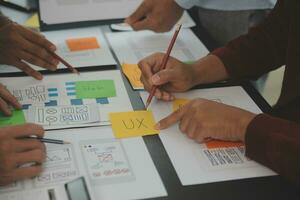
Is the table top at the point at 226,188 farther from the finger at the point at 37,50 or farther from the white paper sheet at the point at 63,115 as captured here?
the finger at the point at 37,50

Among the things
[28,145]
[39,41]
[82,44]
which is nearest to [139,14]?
[82,44]

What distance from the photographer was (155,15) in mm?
1340

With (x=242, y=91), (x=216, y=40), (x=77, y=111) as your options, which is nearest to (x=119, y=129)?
(x=77, y=111)

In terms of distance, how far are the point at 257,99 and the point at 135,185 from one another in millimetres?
469

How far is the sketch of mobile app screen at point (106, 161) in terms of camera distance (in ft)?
2.57

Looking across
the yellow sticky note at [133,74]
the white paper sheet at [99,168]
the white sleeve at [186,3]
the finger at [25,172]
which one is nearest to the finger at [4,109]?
the white paper sheet at [99,168]

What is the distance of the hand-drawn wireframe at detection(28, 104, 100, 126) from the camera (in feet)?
3.06

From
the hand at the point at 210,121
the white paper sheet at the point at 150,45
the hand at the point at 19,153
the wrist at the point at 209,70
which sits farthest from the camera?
the white paper sheet at the point at 150,45

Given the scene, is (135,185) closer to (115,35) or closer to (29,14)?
(115,35)

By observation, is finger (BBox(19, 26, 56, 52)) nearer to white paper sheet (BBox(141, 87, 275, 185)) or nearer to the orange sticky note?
white paper sheet (BBox(141, 87, 275, 185))

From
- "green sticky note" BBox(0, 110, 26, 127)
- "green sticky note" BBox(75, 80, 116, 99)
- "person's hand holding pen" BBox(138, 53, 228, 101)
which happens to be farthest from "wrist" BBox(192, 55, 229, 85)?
"green sticky note" BBox(0, 110, 26, 127)

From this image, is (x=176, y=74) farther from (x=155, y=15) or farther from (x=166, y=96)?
(x=155, y=15)

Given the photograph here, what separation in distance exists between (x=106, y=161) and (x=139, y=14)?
675mm

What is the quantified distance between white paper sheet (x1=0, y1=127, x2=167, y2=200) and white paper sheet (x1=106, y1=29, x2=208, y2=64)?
0.39 metres
